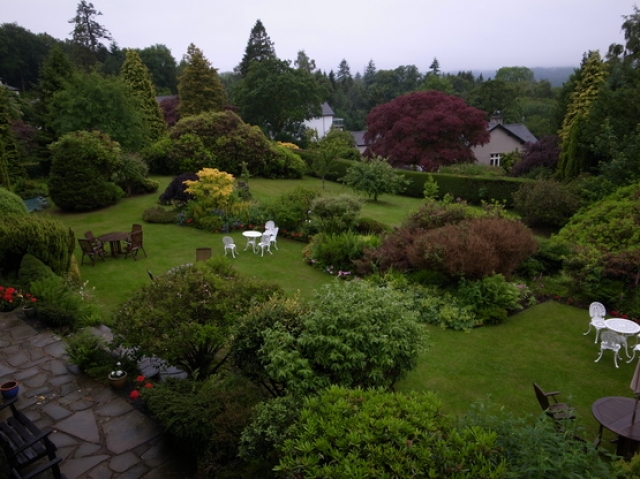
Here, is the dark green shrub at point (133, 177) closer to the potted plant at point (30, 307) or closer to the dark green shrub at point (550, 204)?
the potted plant at point (30, 307)

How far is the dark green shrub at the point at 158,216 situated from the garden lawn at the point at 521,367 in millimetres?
11645

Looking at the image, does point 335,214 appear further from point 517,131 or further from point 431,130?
point 517,131

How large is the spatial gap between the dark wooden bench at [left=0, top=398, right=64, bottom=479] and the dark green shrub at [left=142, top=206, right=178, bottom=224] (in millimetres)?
12394

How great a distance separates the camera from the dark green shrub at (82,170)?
52.3ft

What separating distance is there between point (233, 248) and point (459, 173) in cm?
1638

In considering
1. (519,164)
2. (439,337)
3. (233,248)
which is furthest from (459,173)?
(439,337)

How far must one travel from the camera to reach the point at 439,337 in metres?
8.02

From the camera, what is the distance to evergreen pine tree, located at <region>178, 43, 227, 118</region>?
109 feet

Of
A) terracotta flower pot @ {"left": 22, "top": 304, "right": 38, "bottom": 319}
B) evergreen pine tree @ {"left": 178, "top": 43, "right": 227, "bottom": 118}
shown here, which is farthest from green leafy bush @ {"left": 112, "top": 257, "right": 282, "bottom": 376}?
evergreen pine tree @ {"left": 178, "top": 43, "right": 227, "bottom": 118}

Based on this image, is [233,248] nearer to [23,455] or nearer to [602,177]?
[23,455]

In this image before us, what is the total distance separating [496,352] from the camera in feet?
24.6

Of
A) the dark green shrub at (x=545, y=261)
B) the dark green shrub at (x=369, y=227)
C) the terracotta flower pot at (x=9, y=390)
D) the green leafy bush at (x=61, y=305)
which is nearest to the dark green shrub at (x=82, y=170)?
the green leafy bush at (x=61, y=305)

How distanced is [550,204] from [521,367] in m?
10.7

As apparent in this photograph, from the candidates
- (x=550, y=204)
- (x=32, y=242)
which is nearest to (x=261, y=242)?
(x=32, y=242)
